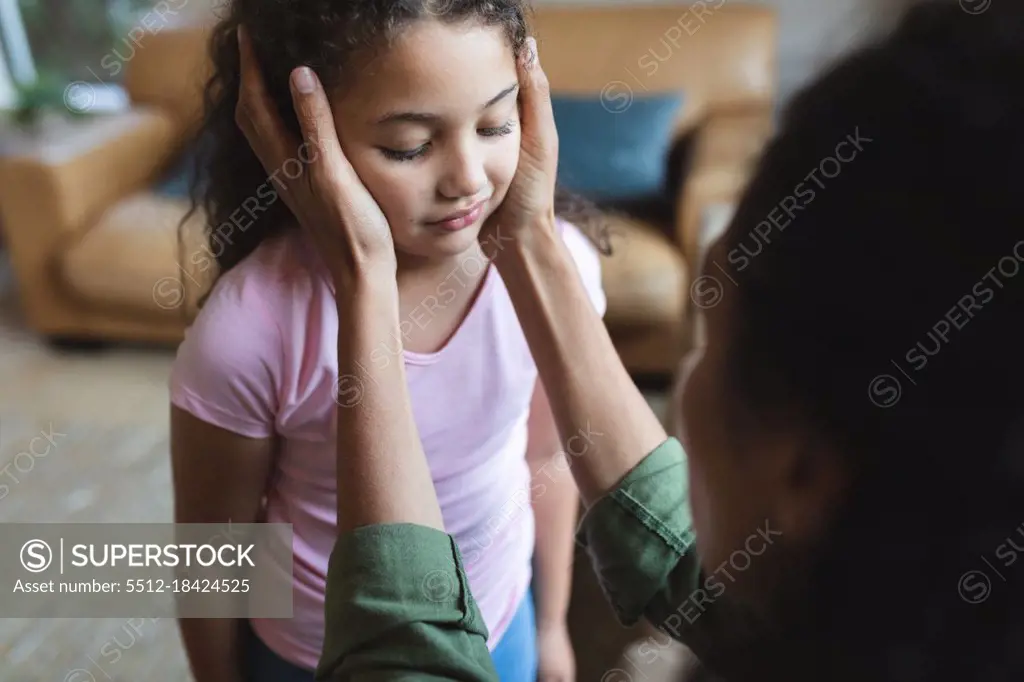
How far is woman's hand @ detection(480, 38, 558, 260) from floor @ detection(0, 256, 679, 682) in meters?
0.61

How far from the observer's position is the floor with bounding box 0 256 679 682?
5.01 feet

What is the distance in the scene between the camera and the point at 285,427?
2.30ft

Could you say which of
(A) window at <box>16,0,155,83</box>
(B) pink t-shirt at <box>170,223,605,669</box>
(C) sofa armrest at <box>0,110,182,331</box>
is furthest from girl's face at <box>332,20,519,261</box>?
(A) window at <box>16,0,155,83</box>

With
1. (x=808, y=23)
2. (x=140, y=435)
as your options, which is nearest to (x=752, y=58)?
(x=808, y=23)

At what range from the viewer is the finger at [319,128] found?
0.61 meters

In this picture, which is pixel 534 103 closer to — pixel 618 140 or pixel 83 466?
pixel 618 140

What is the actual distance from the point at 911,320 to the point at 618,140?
1973 millimetres

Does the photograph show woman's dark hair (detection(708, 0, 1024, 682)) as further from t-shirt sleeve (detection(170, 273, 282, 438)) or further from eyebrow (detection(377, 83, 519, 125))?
t-shirt sleeve (detection(170, 273, 282, 438))

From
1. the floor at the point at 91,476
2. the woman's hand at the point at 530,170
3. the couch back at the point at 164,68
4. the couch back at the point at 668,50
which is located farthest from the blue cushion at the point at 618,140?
the woman's hand at the point at 530,170

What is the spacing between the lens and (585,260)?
2.64ft

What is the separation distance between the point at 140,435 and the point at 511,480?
1646 millimetres

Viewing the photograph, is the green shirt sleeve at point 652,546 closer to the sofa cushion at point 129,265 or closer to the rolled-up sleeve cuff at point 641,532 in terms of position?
the rolled-up sleeve cuff at point 641,532

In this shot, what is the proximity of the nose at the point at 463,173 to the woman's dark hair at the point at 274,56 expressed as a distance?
9 cm

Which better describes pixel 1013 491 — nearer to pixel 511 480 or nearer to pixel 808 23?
pixel 511 480
